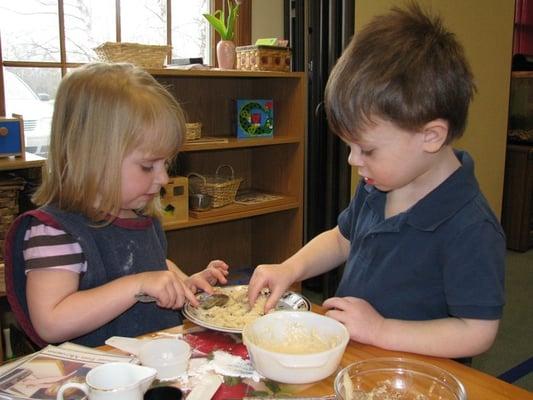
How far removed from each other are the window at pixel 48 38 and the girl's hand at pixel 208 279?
54.8 inches

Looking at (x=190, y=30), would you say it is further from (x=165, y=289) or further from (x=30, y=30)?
(x=165, y=289)

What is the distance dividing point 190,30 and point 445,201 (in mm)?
2090

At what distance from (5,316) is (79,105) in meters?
1.50

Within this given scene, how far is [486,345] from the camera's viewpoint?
3.04 feet

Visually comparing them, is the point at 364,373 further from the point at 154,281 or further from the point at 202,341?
the point at 154,281

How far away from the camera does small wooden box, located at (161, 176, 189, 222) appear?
2.38 m

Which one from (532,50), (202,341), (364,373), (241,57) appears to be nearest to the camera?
(364,373)

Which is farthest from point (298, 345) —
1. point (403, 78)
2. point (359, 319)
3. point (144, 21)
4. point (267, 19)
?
point (267, 19)

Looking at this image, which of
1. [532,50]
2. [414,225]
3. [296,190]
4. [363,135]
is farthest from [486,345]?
[532,50]

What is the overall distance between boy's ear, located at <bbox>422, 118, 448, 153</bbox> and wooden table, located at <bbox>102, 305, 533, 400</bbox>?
356mm

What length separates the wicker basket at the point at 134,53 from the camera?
2.10m

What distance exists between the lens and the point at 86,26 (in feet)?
7.97

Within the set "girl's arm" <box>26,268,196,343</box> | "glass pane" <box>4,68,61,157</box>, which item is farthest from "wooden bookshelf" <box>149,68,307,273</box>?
"girl's arm" <box>26,268,196,343</box>

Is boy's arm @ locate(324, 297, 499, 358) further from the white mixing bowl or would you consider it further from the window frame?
the window frame
